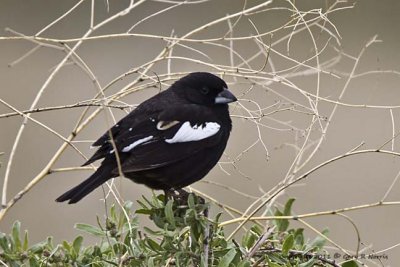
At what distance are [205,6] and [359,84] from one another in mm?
2751

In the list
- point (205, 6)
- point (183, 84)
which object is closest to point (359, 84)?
point (205, 6)

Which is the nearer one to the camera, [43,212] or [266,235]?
[266,235]

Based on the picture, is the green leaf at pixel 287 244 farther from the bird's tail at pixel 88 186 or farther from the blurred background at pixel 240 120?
the blurred background at pixel 240 120

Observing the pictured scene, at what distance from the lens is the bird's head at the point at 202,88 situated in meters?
3.70

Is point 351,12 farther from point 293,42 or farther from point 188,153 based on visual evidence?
point 188,153

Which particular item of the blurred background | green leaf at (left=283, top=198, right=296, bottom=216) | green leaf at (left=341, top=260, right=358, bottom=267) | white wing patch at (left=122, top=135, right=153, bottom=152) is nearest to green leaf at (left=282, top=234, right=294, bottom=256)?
green leaf at (left=341, top=260, right=358, bottom=267)

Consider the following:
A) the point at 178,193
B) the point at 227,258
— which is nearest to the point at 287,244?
the point at 227,258

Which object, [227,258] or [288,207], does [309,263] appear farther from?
[288,207]

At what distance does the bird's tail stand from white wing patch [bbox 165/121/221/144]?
407 millimetres

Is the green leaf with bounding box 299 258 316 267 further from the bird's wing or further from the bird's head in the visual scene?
the bird's head

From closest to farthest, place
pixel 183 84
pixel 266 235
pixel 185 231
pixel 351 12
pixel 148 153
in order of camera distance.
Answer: pixel 266 235, pixel 185 231, pixel 148 153, pixel 183 84, pixel 351 12

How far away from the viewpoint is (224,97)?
3609mm

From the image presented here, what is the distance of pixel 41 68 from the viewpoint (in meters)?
9.84

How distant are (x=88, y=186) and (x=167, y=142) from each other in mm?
467
